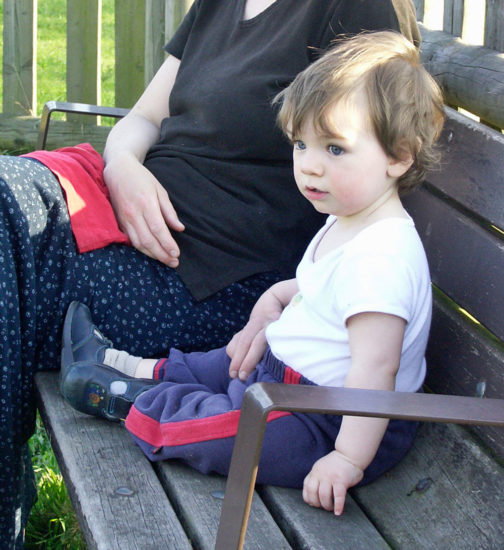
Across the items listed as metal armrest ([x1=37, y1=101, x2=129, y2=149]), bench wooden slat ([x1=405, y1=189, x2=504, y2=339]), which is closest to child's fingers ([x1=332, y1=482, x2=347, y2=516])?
bench wooden slat ([x1=405, y1=189, x2=504, y2=339])

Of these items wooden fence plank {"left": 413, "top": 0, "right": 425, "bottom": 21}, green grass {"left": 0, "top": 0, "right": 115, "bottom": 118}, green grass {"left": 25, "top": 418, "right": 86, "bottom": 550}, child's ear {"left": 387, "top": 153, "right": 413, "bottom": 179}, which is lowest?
green grass {"left": 25, "top": 418, "right": 86, "bottom": 550}

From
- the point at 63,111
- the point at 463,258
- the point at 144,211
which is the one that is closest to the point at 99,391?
the point at 144,211

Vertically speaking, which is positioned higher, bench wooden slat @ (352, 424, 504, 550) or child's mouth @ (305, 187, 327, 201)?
child's mouth @ (305, 187, 327, 201)

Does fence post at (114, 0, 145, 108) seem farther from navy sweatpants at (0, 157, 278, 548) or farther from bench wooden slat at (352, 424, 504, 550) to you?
bench wooden slat at (352, 424, 504, 550)

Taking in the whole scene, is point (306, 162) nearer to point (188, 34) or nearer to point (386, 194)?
point (386, 194)

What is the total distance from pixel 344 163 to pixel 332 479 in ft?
1.90

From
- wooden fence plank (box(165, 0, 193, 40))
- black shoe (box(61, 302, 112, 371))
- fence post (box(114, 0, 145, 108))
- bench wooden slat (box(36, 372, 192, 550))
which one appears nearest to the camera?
bench wooden slat (box(36, 372, 192, 550))

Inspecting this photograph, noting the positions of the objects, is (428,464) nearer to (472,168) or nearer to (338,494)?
(338,494)

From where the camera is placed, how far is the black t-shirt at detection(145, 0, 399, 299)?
2240 millimetres

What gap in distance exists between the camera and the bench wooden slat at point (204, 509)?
63.4 inches

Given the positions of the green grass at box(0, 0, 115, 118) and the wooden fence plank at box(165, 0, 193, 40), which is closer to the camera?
the wooden fence plank at box(165, 0, 193, 40)

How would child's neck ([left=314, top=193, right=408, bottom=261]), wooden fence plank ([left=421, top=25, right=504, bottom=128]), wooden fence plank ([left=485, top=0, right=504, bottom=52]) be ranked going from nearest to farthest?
child's neck ([left=314, top=193, right=408, bottom=261]) → wooden fence plank ([left=421, top=25, right=504, bottom=128]) → wooden fence plank ([left=485, top=0, right=504, bottom=52])

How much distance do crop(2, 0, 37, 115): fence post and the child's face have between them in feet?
12.7

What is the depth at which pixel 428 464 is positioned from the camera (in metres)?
1.89
